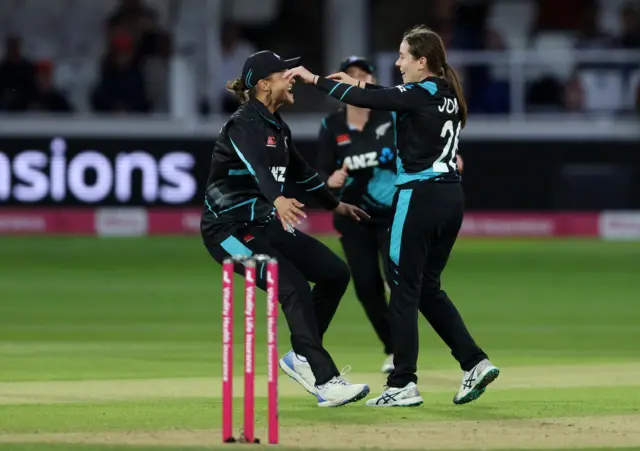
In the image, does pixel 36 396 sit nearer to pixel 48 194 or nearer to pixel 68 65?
pixel 48 194

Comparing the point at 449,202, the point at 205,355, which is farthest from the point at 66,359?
the point at 449,202

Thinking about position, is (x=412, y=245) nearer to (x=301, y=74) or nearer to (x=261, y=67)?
(x=301, y=74)

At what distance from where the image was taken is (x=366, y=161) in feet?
34.8

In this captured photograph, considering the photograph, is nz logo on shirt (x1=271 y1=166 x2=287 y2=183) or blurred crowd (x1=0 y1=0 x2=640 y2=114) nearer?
nz logo on shirt (x1=271 y1=166 x2=287 y2=183)

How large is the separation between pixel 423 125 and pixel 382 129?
212 centimetres

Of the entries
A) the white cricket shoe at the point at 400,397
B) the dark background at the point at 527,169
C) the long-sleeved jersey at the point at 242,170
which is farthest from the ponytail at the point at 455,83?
the dark background at the point at 527,169

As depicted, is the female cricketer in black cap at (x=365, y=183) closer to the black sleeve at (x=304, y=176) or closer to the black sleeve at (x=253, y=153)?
the black sleeve at (x=304, y=176)

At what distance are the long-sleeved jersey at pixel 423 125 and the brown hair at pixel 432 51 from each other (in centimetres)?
5

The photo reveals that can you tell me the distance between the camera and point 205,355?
11570mm

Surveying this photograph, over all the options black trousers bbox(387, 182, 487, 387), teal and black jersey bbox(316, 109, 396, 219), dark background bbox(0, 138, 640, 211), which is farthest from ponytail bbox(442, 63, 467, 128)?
dark background bbox(0, 138, 640, 211)

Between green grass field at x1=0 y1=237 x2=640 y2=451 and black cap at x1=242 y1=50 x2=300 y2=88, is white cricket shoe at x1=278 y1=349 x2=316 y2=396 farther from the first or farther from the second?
black cap at x1=242 y1=50 x2=300 y2=88

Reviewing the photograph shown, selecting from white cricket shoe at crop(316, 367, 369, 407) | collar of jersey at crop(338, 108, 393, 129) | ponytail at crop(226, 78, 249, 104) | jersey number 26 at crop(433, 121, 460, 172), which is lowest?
white cricket shoe at crop(316, 367, 369, 407)

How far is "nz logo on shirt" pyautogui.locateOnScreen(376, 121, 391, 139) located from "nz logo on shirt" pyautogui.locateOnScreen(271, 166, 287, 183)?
1982 mm

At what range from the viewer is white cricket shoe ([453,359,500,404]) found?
8.67 m
